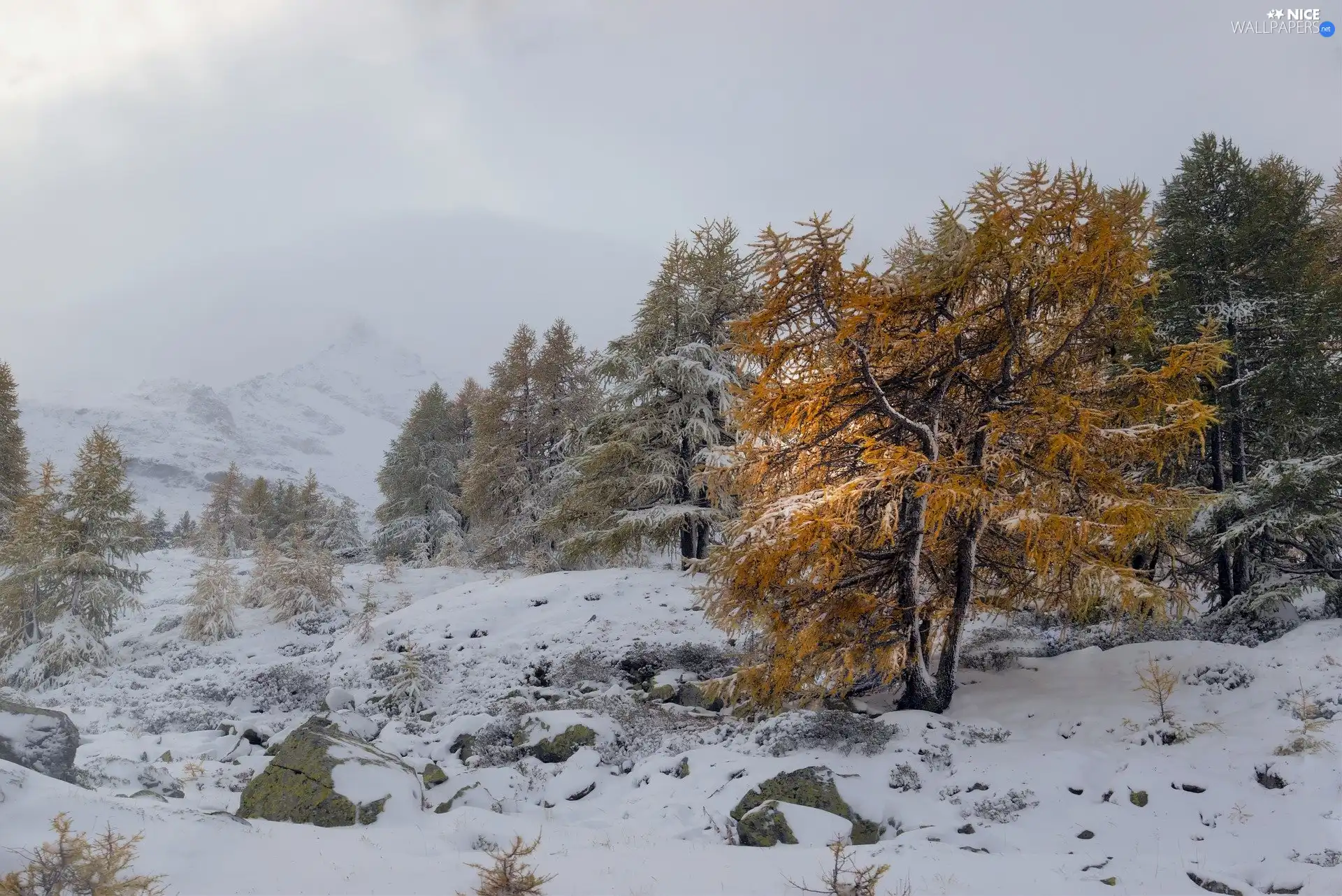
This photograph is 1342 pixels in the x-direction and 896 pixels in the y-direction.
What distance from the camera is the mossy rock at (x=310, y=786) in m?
7.27

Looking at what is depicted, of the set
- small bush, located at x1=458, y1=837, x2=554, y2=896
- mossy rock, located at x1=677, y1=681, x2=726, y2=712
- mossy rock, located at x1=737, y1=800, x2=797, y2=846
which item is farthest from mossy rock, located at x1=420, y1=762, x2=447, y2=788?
small bush, located at x1=458, y1=837, x2=554, y2=896

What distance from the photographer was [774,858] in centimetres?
628

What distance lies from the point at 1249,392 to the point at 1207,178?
13.1 feet

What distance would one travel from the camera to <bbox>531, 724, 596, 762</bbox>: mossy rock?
9.95 meters

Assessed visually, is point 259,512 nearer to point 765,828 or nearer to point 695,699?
point 695,699

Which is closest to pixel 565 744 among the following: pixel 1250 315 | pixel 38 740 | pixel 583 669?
pixel 583 669

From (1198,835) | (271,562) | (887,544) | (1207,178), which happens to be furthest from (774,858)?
(271,562)

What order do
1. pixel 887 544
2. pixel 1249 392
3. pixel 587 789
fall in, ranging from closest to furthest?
pixel 587 789
pixel 887 544
pixel 1249 392

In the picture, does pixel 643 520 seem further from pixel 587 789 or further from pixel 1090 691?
pixel 1090 691

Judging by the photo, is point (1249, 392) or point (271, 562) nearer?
point (1249, 392)

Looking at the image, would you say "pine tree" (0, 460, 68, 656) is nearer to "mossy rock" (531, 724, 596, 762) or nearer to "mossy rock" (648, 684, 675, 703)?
"mossy rock" (531, 724, 596, 762)

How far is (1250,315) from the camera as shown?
11.1 meters

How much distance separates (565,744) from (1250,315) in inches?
528

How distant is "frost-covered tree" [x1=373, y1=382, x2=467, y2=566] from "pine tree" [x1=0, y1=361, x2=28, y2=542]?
12997 millimetres
